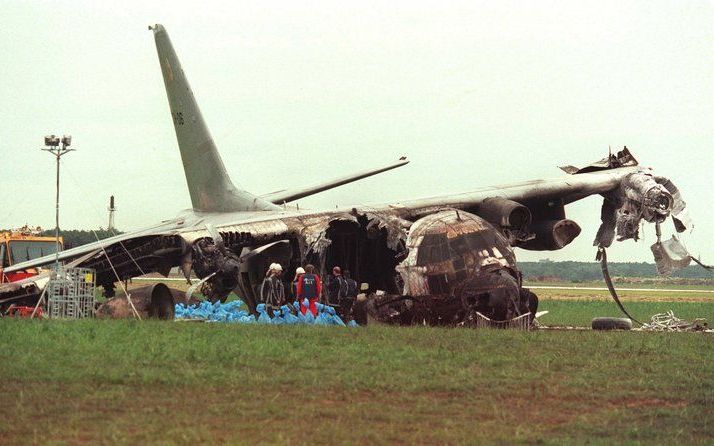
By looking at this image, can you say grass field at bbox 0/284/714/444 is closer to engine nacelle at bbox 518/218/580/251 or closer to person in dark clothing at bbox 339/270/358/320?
person in dark clothing at bbox 339/270/358/320

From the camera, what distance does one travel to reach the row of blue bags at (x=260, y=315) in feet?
94.2

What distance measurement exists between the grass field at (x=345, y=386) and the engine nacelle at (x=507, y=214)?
7.53 metres

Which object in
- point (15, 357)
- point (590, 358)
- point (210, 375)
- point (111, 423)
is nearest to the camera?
point (111, 423)

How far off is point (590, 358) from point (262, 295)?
38.8 ft

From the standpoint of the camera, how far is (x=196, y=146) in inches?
1533

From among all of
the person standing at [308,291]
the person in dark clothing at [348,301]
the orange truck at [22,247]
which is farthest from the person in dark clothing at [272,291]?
the orange truck at [22,247]

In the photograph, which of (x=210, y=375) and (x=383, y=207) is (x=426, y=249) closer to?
(x=383, y=207)

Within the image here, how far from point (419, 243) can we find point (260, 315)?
181 inches

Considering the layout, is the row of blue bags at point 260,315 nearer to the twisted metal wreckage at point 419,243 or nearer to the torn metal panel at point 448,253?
the twisted metal wreckage at point 419,243

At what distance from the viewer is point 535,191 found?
34.6 m

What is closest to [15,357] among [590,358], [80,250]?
[590,358]

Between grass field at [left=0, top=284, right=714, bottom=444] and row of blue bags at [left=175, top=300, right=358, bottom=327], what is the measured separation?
3817 millimetres

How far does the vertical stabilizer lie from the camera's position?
1521 inches

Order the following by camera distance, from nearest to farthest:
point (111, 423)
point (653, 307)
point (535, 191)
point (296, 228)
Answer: point (111, 423) < point (296, 228) < point (535, 191) < point (653, 307)
